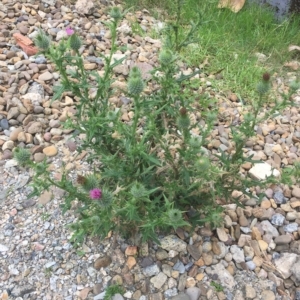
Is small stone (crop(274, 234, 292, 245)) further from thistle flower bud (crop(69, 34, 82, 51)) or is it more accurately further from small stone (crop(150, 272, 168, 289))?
thistle flower bud (crop(69, 34, 82, 51))

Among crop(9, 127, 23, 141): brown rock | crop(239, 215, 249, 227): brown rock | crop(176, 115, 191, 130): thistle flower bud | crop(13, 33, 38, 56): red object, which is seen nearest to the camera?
crop(176, 115, 191, 130): thistle flower bud

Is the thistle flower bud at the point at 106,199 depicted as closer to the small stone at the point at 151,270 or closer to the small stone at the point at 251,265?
the small stone at the point at 151,270

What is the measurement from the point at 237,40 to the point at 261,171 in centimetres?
175

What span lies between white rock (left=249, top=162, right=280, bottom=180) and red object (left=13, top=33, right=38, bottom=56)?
207cm

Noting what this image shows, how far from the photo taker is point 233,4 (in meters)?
4.93

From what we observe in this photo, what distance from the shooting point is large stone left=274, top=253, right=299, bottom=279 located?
2.58 m

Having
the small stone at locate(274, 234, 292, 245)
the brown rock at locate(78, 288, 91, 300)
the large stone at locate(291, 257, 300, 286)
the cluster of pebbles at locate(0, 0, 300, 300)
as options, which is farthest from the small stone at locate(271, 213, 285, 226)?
the brown rock at locate(78, 288, 91, 300)

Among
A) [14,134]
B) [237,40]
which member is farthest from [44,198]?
[237,40]

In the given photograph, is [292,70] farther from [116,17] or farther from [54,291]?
[54,291]

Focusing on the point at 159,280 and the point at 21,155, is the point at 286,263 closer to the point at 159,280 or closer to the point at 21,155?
the point at 159,280

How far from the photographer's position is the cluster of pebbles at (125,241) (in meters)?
2.48

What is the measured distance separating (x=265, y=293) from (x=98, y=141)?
125 cm

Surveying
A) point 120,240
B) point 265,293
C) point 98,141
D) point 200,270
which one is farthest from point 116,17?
point 265,293

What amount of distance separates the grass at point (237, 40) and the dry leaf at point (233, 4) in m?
0.06
